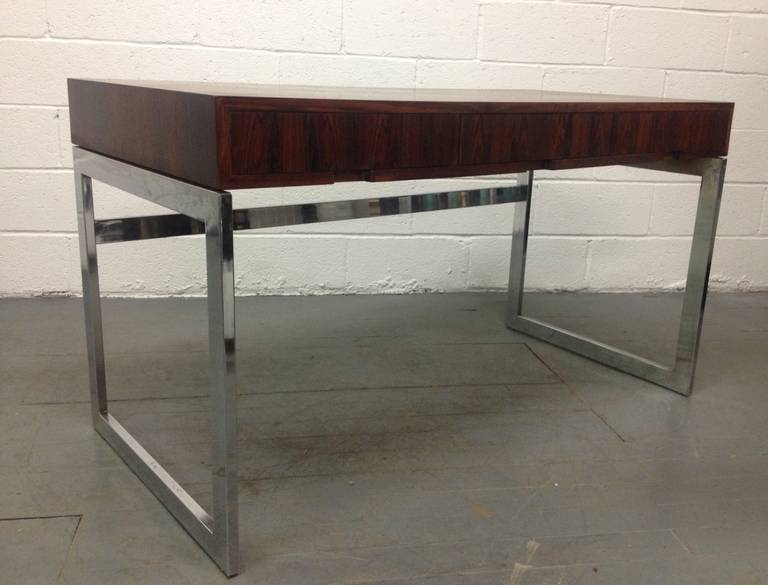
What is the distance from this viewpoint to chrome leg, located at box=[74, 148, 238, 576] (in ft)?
2.99

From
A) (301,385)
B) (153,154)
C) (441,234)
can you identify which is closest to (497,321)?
(441,234)

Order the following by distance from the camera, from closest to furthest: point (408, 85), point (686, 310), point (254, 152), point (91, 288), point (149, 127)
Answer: point (254, 152) → point (149, 127) → point (91, 288) → point (686, 310) → point (408, 85)

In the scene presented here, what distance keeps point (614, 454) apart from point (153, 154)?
940mm

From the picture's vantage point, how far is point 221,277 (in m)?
0.92

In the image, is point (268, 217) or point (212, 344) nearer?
point (212, 344)

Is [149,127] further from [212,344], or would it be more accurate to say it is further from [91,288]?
[91,288]

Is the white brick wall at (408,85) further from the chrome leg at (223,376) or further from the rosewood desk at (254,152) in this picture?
the chrome leg at (223,376)

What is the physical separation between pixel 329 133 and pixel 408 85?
134cm

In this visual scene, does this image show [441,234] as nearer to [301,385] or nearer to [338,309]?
[338,309]

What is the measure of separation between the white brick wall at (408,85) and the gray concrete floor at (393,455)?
23 centimetres

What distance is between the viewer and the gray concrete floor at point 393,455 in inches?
41.1

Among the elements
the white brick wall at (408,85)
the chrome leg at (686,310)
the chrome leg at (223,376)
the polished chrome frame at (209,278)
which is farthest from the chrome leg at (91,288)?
the chrome leg at (686,310)

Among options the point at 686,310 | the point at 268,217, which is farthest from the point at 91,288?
the point at 686,310

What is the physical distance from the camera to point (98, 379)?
1.35m
